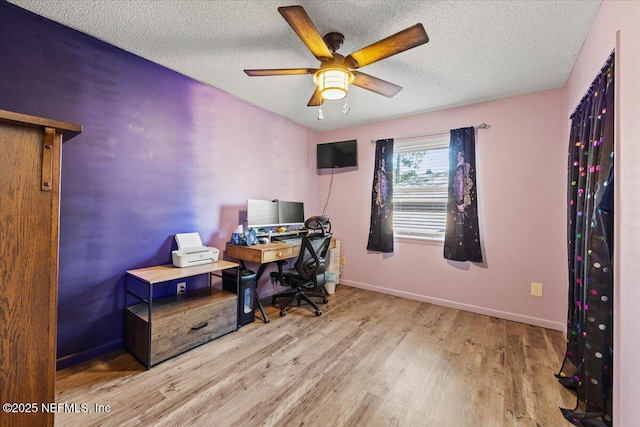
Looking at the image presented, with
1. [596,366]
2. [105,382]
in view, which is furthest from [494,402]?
[105,382]

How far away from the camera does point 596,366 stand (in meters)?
1.33

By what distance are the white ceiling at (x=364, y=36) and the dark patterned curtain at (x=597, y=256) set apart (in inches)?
21.3

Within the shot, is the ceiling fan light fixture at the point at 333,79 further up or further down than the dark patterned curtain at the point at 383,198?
further up

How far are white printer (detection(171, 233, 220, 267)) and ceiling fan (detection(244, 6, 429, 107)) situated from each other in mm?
1508

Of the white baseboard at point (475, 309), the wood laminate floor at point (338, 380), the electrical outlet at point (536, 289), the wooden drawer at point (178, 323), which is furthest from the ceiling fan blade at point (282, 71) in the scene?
the electrical outlet at point (536, 289)

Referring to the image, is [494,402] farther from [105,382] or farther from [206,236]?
[206,236]

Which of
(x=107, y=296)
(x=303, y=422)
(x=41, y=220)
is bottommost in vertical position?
(x=303, y=422)

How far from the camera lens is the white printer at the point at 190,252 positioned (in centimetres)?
221

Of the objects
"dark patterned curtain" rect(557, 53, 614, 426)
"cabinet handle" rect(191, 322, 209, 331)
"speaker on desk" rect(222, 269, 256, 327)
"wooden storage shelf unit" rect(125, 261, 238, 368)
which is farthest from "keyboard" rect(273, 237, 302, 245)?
"dark patterned curtain" rect(557, 53, 614, 426)

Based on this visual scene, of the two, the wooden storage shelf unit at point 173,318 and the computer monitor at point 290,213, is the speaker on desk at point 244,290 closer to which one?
the wooden storage shelf unit at point 173,318

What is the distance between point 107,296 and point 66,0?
1.96m

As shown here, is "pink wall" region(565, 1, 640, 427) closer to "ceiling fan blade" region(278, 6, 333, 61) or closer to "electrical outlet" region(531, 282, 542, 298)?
"ceiling fan blade" region(278, 6, 333, 61)

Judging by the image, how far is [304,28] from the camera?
140cm

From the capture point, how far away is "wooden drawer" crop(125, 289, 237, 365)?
1.88m
